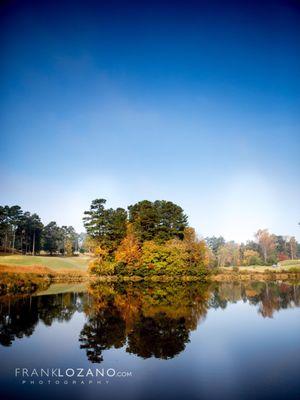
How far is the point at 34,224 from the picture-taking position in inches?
3610

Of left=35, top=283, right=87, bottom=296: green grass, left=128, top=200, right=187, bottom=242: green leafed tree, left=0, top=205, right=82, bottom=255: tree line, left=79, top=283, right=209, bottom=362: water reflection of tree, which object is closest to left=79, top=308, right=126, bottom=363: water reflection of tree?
left=79, top=283, right=209, bottom=362: water reflection of tree

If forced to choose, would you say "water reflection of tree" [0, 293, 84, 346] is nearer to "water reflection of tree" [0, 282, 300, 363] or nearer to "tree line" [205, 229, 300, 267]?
"water reflection of tree" [0, 282, 300, 363]

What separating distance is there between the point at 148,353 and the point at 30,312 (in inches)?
453

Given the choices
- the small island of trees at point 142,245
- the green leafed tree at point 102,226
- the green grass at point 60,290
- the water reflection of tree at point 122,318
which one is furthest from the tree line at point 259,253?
the water reflection of tree at point 122,318

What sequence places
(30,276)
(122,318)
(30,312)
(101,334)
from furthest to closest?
(30,276) → (30,312) → (122,318) → (101,334)

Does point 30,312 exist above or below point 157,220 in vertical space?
below

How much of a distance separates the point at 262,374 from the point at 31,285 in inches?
1238

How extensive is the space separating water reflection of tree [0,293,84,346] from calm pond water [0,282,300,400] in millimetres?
59

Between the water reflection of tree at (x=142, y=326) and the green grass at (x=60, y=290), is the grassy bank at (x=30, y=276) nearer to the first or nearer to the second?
the green grass at (x=60, y=290)

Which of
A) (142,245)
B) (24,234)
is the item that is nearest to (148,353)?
(142,245)

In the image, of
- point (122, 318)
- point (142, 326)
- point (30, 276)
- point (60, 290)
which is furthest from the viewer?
point (30, 276)

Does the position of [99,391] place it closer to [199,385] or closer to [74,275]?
[199,385]

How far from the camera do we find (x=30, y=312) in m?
19.5

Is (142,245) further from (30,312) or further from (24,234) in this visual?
(24,234)
